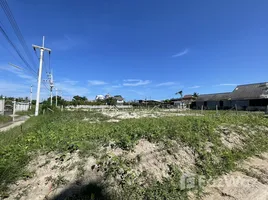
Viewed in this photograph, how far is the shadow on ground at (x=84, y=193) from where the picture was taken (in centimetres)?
275

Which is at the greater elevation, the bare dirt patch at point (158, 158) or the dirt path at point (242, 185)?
the bare dirt patch at point (158, 158)

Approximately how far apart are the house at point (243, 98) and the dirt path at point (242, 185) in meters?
25.4

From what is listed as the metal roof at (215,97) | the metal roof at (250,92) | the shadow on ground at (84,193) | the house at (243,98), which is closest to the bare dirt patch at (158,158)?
the shadow on ground at (84,193)

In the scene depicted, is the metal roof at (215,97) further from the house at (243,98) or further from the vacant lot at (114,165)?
the vacant lot at (114,165)

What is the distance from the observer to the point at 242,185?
3.53 metres

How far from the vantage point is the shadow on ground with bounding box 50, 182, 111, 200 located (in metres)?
2.75

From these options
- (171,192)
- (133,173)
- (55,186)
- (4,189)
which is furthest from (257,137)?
(4,189)

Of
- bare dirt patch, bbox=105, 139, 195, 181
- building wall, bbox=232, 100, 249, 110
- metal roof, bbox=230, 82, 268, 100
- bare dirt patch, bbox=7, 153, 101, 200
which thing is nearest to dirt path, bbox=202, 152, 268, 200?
bare dirt patch, bbox=105, 139, 195, 181

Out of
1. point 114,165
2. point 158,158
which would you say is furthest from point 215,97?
point 114,165

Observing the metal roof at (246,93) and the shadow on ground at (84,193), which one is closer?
the shadow on ground at (84,193)

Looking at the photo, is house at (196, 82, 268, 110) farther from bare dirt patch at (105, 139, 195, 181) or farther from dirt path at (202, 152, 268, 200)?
bare dirt patch at (105, 139, 195, 181)

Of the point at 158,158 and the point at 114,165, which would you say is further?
the point at 158,158

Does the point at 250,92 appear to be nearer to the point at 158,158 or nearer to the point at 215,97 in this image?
the point at 215,97

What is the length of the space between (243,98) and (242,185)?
114 ft
